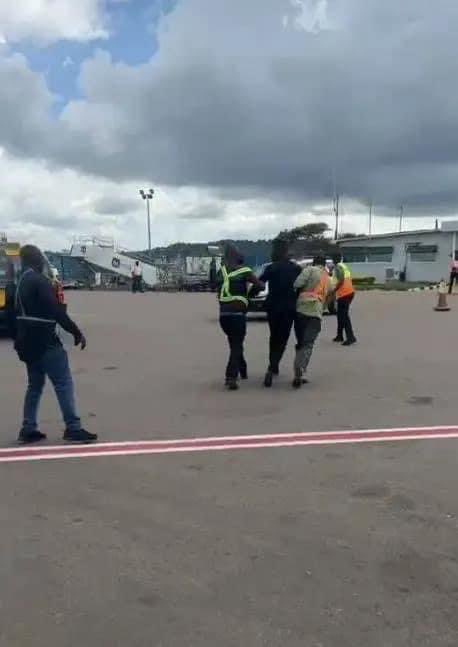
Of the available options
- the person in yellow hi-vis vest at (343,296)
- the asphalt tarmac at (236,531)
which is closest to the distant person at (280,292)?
the asphalt tarmac at (236,531)

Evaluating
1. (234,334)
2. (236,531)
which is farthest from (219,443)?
(234,334)

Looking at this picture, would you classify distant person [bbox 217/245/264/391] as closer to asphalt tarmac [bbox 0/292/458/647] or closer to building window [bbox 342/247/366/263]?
asphalt tarmac [bbox 0/292/458/647]

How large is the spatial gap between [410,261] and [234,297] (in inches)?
1886

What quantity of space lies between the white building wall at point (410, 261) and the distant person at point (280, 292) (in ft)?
142

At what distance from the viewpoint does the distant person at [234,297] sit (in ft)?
28.7

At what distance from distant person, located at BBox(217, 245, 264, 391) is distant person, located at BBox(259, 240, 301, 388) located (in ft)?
0.93

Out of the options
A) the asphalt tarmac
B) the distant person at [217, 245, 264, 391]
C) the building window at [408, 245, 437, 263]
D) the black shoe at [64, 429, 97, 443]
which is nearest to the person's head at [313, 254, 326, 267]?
the distant person at [217, 245, 264, 391]

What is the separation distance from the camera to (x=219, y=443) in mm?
6328

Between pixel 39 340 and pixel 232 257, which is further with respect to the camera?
pixel 232 257

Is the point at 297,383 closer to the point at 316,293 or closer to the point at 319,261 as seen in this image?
the point at 316,293

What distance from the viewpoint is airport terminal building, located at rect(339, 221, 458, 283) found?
168 feet

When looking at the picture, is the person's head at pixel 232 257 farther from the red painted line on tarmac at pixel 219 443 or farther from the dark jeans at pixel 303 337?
→ the red painted line on tarmac at pixel 219 443

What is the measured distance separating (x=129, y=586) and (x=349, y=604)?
1120 millimetres

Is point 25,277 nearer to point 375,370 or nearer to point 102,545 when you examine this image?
point 102,545
